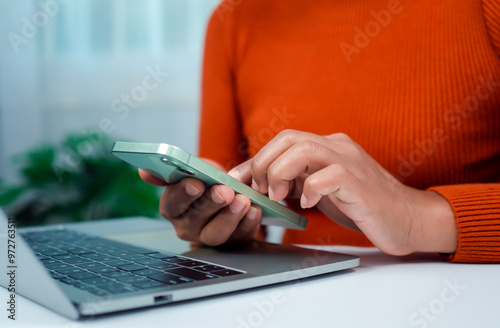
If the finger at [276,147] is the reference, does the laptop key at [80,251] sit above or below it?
below

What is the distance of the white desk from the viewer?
34 cm

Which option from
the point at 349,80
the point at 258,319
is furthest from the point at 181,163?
the point at 349,80

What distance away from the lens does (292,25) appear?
93 cm

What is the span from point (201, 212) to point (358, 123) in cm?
36

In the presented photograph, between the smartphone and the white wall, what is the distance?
1.34 meters

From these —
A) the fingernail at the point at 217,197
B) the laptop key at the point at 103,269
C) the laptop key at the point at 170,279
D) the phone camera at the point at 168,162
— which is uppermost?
the phone camera at the point at 168,162

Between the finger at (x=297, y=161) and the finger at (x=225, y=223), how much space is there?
0.05 meters

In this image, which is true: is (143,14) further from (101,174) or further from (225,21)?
(225,21)

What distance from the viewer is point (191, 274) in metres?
0.42

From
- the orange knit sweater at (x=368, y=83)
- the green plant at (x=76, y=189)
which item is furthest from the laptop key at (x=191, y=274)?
the green plant at (x=76, y=189)

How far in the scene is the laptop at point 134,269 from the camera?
1.14 feet

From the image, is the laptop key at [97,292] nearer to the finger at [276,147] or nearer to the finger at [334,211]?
the finger at [276,147]

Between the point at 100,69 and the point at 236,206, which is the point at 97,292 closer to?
the point at 236,206

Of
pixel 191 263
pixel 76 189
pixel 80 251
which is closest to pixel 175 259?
pixel 191 263
